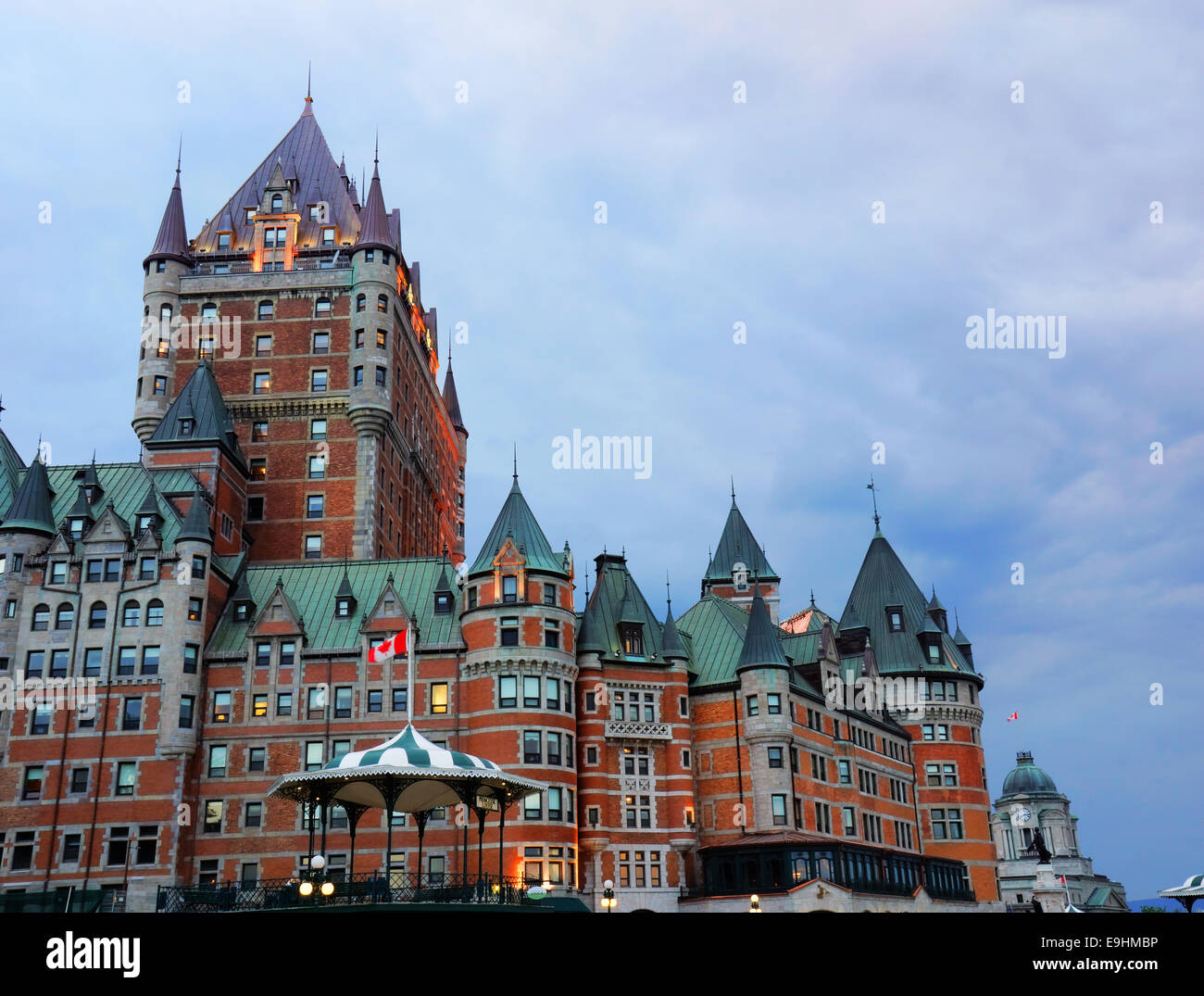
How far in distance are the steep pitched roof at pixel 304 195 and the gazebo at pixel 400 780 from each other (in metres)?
60.4

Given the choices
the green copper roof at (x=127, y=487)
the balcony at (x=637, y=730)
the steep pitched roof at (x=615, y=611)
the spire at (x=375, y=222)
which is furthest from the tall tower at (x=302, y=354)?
the balcony at (x=637, y=730)

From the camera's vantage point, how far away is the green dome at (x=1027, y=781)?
191 metres

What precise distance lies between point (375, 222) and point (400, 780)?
60073 millimetres

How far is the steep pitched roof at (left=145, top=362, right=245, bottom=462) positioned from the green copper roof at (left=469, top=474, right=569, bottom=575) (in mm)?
22006

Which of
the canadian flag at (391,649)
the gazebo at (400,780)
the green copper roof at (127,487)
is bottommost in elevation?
the gazebo at (400,780)

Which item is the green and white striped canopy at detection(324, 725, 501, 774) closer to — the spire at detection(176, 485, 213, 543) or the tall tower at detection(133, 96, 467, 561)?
the spire at detection(176, 485, 213, 543)

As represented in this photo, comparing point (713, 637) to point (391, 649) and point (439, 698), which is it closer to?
point (439, 698)

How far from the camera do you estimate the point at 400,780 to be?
43312 millimetres

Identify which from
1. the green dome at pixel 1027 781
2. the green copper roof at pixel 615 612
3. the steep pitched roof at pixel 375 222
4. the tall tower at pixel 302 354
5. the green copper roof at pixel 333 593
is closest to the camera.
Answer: the green copper roof at pixel 333 593

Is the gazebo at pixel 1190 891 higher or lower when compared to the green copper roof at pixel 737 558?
lower

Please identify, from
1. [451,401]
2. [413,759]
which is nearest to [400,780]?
[413,759]

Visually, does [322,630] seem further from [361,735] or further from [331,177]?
[331,177]

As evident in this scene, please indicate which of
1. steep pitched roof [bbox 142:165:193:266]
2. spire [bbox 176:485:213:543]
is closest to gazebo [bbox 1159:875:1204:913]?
spire [bbox 176:485:213:543]

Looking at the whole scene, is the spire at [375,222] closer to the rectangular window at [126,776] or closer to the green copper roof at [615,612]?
the green copper roof at [615,612]
